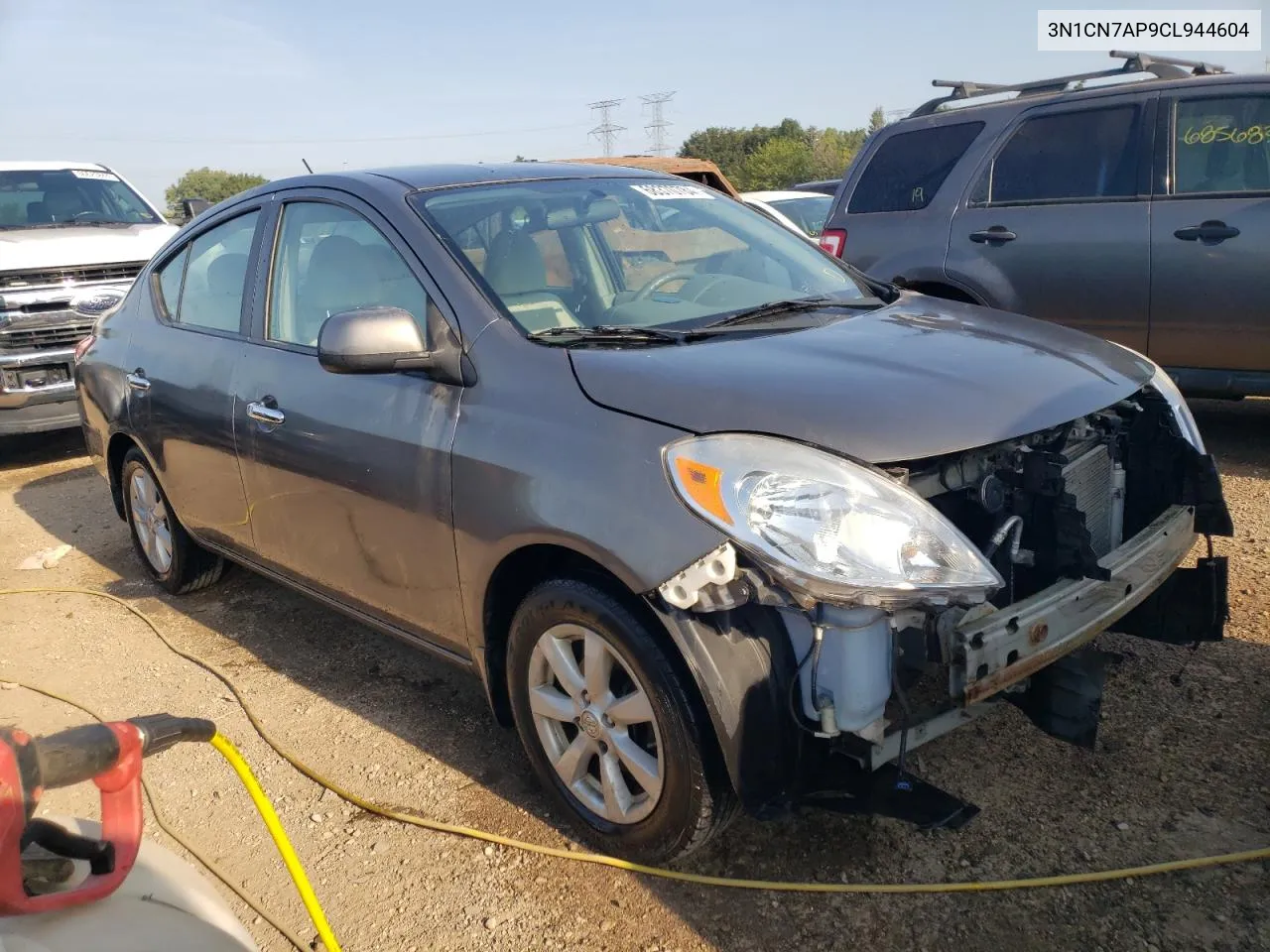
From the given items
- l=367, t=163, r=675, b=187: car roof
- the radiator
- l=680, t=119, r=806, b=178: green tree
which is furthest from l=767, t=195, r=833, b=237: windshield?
l=680, t=119, r=806, b=178: green tree

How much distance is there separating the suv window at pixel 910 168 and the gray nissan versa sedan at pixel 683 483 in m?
2.86

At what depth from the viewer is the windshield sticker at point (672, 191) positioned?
3753 millimetres

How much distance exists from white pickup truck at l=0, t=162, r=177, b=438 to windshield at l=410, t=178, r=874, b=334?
5465 mm

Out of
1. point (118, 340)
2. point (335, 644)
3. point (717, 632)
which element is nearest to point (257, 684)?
point (335, 644)

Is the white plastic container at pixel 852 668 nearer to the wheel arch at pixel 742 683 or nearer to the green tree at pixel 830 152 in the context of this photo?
the wheel arch at pixel 742 683

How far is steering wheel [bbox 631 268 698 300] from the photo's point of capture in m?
3.21

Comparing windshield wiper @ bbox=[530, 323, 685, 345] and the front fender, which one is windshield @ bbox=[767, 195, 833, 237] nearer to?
windshield wiper @ bbox=[530, 323, 685, 345]

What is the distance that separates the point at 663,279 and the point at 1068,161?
360 centimetres

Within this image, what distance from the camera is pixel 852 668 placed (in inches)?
87.6

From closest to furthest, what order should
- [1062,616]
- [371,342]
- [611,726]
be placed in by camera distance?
[1062,616]
[611,726]
[371,342]

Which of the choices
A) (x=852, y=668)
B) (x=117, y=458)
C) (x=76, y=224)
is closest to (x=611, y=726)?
(x=852, y=668)

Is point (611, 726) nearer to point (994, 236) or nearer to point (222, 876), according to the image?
point (222, 876)

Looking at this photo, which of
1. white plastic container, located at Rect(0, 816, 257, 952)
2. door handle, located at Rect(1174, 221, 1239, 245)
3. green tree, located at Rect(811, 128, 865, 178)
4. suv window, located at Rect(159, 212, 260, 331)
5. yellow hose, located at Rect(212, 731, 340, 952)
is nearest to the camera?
white plastic container, located at Rect(0, 816, 257, 952)

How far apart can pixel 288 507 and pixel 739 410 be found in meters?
1.84
